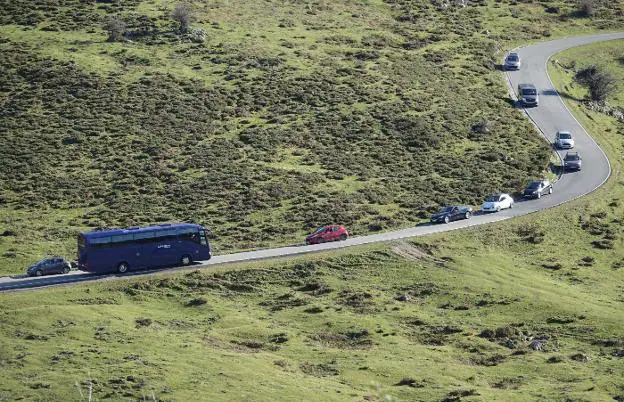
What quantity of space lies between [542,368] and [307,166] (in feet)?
156

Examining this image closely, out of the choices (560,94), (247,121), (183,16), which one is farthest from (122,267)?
(560,94)

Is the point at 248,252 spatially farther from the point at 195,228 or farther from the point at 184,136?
the point at 184,136

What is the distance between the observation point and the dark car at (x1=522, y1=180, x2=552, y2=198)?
3883 inches

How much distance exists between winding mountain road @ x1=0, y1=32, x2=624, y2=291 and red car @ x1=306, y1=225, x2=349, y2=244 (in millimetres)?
785

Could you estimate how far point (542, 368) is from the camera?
200ft

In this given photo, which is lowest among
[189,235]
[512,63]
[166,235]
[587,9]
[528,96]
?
[189,235]

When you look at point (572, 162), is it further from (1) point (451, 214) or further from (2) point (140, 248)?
(2) point (140, 248)

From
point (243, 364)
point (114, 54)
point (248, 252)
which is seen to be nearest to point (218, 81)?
point (114, 54)

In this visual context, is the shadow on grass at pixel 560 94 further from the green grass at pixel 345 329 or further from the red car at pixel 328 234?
the red car at pixel 328 234

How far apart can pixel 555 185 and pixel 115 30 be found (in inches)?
2112

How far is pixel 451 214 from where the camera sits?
91.0 m

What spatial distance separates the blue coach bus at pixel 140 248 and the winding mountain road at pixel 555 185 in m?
0.81

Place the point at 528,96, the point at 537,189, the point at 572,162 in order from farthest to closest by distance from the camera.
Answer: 1. the point at 528,96
2. the point at 572,162
3. the point at 537,189

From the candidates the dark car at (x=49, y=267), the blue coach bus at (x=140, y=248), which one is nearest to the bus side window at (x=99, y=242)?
the blue coach bus at (x=140, y=248)
